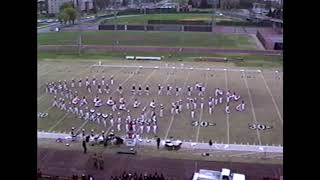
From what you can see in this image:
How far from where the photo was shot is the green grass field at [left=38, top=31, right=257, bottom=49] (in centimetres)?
1630

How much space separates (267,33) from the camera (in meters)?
17.2

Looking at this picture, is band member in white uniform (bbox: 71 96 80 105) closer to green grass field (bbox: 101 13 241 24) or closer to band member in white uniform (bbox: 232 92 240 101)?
band member in white uniform (bbox: 232 92 240 101)

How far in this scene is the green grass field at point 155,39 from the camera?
16297 millimetres

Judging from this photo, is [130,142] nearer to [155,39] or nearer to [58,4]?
[155,39]

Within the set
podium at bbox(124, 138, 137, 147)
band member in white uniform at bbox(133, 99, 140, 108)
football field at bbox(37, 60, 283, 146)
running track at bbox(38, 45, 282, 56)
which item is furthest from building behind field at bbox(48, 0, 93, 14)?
podium at bbox(124, 138, 137, 147)

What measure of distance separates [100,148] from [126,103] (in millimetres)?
2622

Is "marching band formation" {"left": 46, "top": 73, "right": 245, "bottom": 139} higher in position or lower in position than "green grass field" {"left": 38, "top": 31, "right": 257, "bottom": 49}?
lower

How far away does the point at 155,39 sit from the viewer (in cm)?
1712

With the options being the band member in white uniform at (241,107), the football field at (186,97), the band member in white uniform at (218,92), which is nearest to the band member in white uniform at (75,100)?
the football field at (186,97)

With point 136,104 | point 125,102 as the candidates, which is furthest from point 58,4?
point 136,104

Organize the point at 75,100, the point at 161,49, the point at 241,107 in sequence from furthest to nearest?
the point at 161,49 → the point at 75,100 → the point at 241,107

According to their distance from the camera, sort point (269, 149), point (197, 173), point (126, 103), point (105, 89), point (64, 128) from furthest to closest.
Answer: point (105, 89) < point (126, 103) < point (64, 128) < point (269, 149) < point (197, 173)
